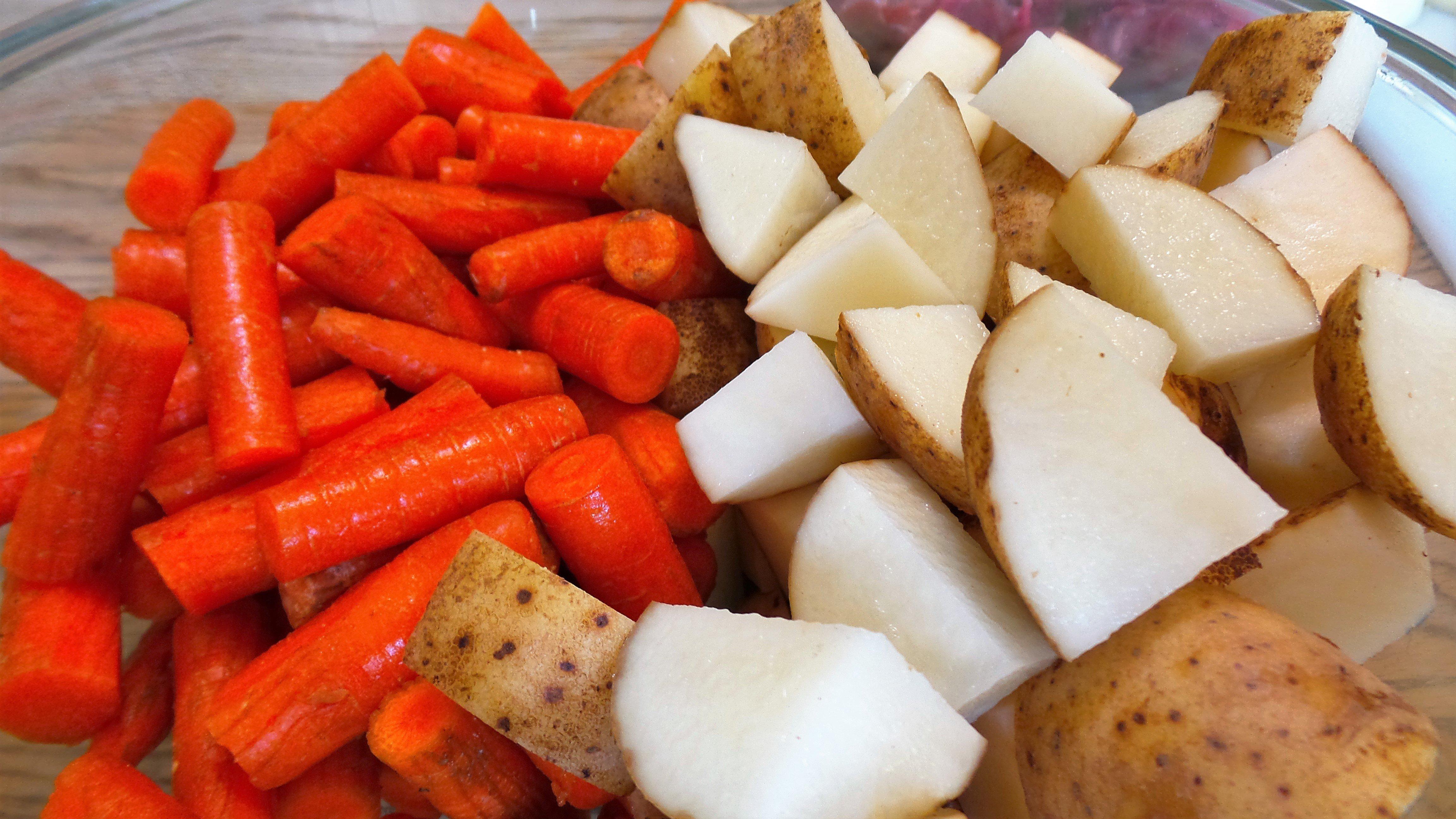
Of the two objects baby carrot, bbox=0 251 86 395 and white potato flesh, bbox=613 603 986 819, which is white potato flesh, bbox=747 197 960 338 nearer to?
white potato flesh, bbox=613 603 986 819

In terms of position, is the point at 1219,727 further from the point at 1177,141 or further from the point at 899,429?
the point at 1177,141

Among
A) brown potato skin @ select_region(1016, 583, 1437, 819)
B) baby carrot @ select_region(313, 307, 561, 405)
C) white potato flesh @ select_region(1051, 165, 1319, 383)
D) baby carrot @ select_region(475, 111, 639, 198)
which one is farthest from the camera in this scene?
baby carrot @ select_region(475, 111, 639, 198)

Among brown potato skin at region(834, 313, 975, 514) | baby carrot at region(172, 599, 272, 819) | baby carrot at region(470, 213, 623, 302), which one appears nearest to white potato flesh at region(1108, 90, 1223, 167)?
brown potato skin at region(834, 313, 975, 514)

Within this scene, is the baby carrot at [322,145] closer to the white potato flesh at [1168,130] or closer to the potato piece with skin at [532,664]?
the potato piece with skin at [532,664]

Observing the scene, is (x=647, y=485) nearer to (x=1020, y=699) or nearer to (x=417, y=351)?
(x=417, y=351)

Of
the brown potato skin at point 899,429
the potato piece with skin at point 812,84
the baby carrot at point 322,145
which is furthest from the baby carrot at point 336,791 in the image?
the potato piece with skin at point 812,84

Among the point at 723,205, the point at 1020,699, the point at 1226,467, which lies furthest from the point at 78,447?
the point at 1226,467
